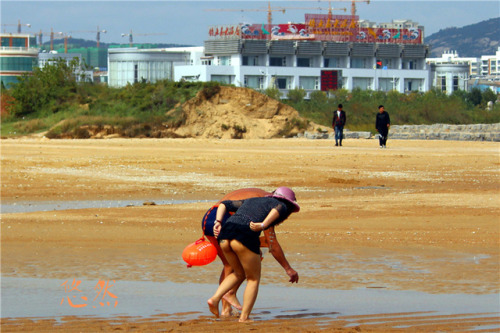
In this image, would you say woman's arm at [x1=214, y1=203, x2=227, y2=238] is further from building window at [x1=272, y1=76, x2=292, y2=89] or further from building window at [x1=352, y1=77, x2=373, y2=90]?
building window at [x1=352, y1=77, x2=373, y2=90]

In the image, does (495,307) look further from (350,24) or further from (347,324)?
(350,24)

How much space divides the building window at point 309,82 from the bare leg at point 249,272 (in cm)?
11629

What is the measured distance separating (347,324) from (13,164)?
19.0m

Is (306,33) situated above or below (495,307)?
above

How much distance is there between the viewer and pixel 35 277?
10016mm

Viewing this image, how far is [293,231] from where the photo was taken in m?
13.6

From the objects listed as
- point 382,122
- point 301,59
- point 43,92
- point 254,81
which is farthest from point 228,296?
point 301,59

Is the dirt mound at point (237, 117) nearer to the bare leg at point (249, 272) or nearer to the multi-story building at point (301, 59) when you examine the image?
the bare leg at point (249, 272)

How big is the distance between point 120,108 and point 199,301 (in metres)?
42.5

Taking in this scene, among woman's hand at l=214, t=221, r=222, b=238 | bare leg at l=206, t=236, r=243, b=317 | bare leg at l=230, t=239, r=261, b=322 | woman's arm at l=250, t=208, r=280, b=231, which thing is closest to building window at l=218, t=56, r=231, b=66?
bare leg at l=206, t=236, r=243, b=317

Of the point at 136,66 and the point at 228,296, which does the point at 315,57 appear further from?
the point at 228,296

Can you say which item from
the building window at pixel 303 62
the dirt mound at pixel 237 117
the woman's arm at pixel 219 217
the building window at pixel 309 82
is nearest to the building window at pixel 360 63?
the building window at pixel 303 62

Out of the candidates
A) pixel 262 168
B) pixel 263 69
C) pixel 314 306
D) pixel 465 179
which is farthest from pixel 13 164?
pixel 263 69

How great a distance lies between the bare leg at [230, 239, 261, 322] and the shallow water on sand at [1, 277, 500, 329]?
0.33 m
